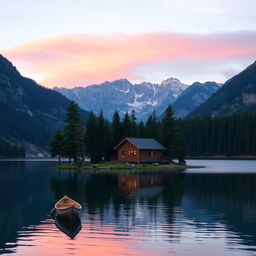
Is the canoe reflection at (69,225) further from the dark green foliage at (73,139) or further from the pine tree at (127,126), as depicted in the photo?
the pine tree at (127,126)

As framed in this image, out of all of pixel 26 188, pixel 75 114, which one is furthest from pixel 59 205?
pixel 75 114

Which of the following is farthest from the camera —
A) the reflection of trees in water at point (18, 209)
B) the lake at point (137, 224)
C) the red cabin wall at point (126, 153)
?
the red cabin wall at point (126, 153)

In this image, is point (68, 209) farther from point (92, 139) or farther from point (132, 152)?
point (132, 152)

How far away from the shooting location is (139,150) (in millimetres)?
131375

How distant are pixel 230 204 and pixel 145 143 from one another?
Result: 3395 inches

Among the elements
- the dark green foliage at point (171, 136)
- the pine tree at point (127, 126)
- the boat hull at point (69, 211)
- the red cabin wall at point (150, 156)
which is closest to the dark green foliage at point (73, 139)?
the pine tree at point (127, 126)

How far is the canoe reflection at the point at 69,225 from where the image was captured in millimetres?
31969

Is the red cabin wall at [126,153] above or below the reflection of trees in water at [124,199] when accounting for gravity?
above

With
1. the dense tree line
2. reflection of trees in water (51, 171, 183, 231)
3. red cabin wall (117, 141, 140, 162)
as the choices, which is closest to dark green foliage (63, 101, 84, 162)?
the dense tree line

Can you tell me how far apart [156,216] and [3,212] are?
13.8 m

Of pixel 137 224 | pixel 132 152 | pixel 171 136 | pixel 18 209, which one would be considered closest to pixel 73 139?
pixel 132 152

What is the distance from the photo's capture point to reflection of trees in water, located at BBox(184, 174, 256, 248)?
33.7 m

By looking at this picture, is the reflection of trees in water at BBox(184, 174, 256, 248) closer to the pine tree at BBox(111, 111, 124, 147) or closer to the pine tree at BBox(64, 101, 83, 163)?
the pine tree at BBox(64, 101, 83, 163)

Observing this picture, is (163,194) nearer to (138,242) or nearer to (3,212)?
(3,212)
